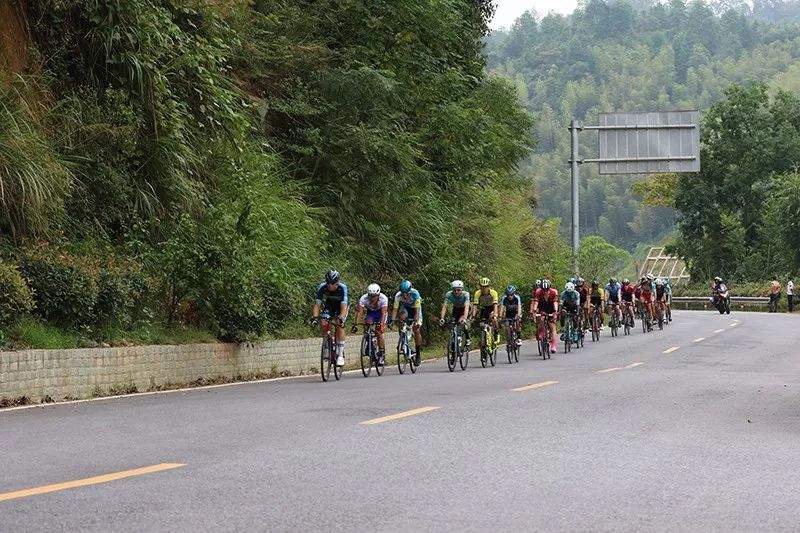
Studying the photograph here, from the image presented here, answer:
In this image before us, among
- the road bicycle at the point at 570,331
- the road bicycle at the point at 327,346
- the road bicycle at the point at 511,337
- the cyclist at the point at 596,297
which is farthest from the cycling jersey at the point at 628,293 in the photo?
the road bicycle at the point at 327,346

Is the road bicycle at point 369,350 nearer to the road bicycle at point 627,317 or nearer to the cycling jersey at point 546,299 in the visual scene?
the cycling jersey at point 546,299

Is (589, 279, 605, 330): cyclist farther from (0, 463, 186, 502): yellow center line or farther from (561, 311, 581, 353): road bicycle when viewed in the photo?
(0, 463, 186, 502): yellow center line

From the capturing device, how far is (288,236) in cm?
2525

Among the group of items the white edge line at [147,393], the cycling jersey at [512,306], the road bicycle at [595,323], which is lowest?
the white edge line at [147,393]

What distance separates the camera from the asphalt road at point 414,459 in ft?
24.0

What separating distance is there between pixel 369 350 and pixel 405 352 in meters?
1.43

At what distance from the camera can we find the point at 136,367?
18.5 meters

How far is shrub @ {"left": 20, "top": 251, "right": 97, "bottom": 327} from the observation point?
17.2 m

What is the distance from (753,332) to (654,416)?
2763 centimetres

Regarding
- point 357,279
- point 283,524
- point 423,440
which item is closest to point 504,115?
point 357,279

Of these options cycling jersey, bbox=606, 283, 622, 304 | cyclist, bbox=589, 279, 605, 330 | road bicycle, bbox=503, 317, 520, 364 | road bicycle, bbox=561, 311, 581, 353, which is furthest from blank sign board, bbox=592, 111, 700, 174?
road bicycle, bbox=503, 317, 520, 364

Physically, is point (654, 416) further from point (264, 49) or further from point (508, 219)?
point (508, 219)

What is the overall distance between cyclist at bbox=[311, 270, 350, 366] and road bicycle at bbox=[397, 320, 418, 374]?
2602 mm

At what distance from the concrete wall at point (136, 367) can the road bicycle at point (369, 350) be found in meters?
1.67
